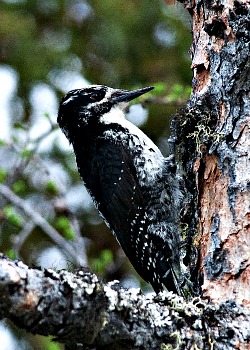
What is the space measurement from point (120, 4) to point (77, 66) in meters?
0.66

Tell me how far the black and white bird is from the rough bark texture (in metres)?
0.76

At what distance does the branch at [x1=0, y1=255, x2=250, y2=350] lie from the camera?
217cm

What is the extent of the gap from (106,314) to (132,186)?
6.92ft

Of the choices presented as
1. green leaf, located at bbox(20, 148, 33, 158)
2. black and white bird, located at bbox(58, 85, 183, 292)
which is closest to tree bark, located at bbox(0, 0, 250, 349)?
black and white bird, located at bbox(58, 85, 183, 292)

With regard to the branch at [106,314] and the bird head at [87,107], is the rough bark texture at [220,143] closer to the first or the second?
the branch at [106,314]

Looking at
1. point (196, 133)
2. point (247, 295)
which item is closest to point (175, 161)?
point (196, 133)

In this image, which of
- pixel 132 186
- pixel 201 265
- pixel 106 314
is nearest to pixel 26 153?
pixel 132 186

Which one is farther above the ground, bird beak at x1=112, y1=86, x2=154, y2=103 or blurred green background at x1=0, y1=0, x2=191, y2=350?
blurred green background at x1=0, y1=0, x2=191, y2=350

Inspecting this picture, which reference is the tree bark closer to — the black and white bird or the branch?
the branch

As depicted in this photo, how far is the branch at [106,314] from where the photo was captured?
7.11 feet

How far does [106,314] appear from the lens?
7.68ft

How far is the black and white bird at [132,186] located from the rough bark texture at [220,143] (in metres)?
0.76

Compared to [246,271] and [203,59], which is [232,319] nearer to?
[246,271]

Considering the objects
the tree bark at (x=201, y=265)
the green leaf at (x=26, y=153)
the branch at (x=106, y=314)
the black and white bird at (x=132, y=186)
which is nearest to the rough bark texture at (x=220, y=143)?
the tree bark at (x=201, y=265)
